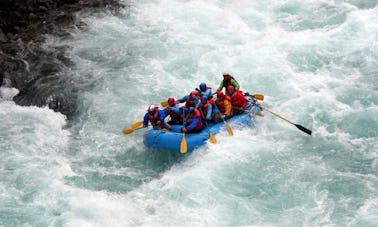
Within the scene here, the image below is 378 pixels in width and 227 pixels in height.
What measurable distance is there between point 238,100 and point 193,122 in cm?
133

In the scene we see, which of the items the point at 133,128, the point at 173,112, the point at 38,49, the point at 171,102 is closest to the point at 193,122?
the point at 173,112

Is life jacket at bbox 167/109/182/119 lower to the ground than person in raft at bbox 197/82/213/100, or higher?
lower

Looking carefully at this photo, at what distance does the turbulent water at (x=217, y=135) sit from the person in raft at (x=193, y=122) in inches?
20.6

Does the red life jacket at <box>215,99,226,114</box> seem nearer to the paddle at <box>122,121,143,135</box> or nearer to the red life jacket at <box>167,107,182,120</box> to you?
the red life jacket at <box>167,107,182,120</box>

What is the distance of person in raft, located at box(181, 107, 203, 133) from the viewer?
11242mm

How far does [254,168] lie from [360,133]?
260cm

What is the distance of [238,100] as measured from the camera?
39.2 feet

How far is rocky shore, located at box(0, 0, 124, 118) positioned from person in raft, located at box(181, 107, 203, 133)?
363 cm

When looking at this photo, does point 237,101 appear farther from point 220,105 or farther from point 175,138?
point 175,138

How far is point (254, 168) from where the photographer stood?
35.9 feet

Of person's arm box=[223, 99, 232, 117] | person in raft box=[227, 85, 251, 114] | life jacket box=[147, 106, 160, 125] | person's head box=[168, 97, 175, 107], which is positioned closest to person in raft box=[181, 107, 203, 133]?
person's head box=[168, 97, 175, 107]

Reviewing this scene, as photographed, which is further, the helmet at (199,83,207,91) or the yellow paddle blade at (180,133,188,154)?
the helmet at (199,83,207,91)

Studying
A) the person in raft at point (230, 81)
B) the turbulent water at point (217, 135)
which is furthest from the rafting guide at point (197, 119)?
the turbulent water at point (217, 135)

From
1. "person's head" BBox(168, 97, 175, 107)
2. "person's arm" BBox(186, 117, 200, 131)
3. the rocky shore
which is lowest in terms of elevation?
the rocky shore
